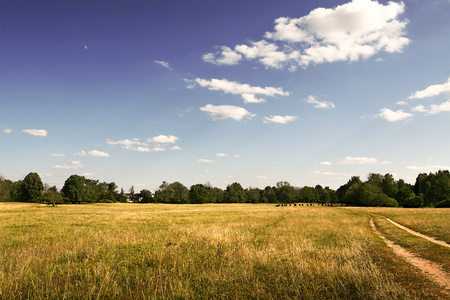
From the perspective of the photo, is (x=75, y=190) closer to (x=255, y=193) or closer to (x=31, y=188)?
(x=31, y=188)

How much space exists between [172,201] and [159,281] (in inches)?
5752

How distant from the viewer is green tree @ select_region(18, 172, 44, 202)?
104 m

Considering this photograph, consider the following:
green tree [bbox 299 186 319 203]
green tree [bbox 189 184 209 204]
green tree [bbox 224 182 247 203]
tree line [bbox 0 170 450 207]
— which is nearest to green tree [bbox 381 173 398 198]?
tree line [bbox 0 170 450 207]

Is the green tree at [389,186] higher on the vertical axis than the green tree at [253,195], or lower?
higher

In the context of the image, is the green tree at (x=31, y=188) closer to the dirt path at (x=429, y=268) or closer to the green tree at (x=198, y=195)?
the green tree at (x=198, y=195)

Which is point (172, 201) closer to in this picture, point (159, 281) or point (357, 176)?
point (357, 176)

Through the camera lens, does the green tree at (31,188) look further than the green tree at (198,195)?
No

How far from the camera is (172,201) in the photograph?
14912cm

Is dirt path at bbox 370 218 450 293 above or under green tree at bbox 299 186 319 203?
above

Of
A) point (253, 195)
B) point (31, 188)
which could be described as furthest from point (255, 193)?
point (31, 188)

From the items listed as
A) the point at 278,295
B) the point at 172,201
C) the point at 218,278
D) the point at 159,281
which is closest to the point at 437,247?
the point at 278,295

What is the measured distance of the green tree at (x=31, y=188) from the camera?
4093 inches

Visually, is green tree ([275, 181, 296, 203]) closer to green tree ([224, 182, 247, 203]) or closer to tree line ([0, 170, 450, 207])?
tree line ([0, 170, 450, 207])

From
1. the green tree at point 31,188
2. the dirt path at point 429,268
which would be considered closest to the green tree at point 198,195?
the green tree at point 31,188
